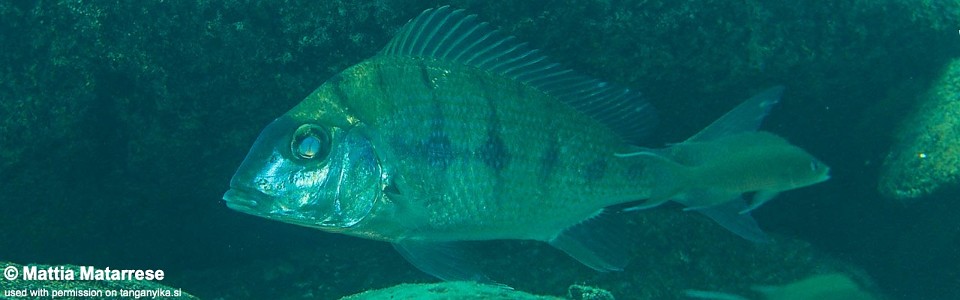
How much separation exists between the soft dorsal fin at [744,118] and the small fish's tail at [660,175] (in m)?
0.18

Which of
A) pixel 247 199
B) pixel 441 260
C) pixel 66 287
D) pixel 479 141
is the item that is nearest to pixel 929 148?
pixel 479 141

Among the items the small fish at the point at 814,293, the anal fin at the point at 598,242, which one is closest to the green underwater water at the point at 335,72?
the small fish at the point at 814,293

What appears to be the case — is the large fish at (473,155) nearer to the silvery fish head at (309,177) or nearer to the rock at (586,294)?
the silvery fish head at (309,177)

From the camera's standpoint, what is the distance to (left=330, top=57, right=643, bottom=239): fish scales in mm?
2260

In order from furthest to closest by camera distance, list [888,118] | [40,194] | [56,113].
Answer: [888,118] < [40,194] < [56,113]

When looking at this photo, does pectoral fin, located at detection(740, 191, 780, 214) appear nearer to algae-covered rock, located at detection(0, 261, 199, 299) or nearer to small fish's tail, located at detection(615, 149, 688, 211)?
small fish's tail, located at detection(615, 149, 688, 211)

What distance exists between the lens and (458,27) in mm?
2398

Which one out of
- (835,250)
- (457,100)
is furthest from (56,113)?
(835,250)

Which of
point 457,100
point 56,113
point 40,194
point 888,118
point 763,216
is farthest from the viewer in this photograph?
point 763,216

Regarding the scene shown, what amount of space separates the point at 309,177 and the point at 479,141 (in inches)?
27.8

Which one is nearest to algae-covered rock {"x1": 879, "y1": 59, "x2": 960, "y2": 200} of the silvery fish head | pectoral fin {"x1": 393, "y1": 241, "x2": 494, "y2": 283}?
pectoral fin {"x1": 393, "y1": 241, "x2": 494, "y2": 283}

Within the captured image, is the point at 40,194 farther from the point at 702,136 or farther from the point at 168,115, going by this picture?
the point at 702,136

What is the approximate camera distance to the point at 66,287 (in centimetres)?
226

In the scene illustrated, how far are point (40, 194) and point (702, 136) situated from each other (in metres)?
3.58
